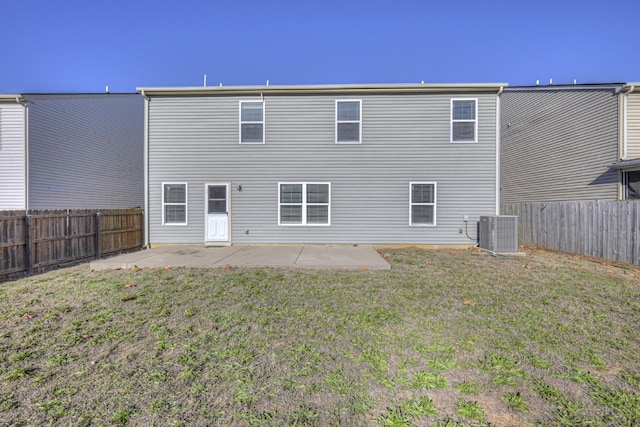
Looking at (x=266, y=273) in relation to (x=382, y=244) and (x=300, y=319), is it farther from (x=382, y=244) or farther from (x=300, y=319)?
(x=382, y=244)

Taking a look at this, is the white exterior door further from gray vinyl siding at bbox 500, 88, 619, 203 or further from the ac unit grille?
gray vinyl siding at bbox 500, 88, 619, 203

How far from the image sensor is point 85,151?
45.2 ft

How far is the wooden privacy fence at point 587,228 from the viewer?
7.49 meters

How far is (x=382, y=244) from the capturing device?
1013cm

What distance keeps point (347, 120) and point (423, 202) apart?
3769 millimetres

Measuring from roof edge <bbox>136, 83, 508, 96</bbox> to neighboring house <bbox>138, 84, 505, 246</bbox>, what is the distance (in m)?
0.04

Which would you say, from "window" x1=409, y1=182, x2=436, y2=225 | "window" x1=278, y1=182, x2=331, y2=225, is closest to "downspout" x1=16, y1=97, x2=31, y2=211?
"window" x1=278, y1=182, x2=331, y2=225

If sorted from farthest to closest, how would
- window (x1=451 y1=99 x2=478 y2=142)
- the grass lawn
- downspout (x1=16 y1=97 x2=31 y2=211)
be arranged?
downspout (x1=16 y1=97 x2=31 y2=211)
window (x1=451 y1=99 x2=478 y2=142)
the grass lawn

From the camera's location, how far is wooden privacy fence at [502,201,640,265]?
749 centimetres

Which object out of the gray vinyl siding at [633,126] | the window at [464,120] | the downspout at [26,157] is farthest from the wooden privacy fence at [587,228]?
the downspout at [26,157]

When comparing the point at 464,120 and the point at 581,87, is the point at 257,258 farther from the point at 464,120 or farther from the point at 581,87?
the point at 581,87

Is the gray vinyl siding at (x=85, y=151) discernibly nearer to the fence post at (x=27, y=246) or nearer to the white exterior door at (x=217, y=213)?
the fence post at (x=27, y=246)

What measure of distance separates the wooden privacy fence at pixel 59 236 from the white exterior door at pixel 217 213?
7.85ft

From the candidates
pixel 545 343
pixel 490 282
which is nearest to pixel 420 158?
pixel 490 282
